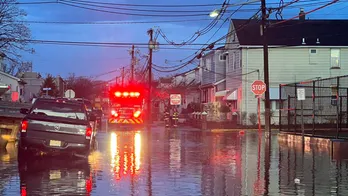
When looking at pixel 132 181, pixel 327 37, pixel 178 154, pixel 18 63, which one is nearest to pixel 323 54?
pixel 327 37

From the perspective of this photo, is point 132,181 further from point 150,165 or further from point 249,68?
point 249,68

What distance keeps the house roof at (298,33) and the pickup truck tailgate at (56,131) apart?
29177 millimetres

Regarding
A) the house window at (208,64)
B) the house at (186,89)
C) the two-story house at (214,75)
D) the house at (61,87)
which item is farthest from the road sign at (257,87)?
the house at (61,87)

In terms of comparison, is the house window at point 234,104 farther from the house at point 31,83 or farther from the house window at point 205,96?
the house at point 31,83

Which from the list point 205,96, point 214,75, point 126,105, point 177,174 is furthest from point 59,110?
point 205,96

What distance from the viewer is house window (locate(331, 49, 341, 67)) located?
42406 millimetres

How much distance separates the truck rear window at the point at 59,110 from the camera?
51.0 ft

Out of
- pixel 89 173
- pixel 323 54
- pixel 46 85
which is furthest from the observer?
pixel 46 85

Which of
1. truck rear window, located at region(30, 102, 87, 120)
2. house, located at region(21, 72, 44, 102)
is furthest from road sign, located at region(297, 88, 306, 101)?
house, located at region(21, 72, 44, 102)

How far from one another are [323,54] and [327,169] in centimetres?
2982

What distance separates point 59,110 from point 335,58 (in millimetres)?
31962

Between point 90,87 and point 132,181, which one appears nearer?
point 132,181

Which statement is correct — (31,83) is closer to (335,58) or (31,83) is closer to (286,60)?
(286,60)

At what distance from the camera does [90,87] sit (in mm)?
93438
